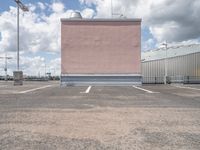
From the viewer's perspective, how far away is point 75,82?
37656 mm

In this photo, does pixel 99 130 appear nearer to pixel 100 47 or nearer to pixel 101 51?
pixel 101 51

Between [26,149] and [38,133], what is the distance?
4.84ft

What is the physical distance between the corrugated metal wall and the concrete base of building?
53.2 feet

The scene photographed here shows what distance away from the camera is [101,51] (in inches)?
1501

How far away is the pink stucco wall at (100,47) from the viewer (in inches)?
1490

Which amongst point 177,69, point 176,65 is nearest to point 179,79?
point 177,69

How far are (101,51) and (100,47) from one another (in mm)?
504

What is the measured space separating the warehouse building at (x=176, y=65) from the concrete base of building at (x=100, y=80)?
1620 centimetres

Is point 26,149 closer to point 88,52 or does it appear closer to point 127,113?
point 127,113

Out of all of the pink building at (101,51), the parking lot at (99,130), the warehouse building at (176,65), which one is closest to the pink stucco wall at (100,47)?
the pink building at (101,51)

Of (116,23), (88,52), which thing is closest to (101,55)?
(88,52)

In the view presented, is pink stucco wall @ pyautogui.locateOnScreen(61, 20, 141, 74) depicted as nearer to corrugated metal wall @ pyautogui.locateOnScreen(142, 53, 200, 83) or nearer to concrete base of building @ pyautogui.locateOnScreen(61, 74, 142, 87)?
concrete base of building @ pyautogui.locateOnScreen(61, 74, 142, 87)

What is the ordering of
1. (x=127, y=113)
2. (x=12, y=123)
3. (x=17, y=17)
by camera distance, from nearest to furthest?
(x=12, y=123) → (x=127, y=113) → (x=17, y=17)

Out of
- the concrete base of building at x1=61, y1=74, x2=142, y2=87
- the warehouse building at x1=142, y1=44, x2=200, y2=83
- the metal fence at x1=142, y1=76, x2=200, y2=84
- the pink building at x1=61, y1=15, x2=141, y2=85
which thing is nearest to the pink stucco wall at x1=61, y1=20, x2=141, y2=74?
the pink building at x1=61, y1=15, x2=141, y2=85
